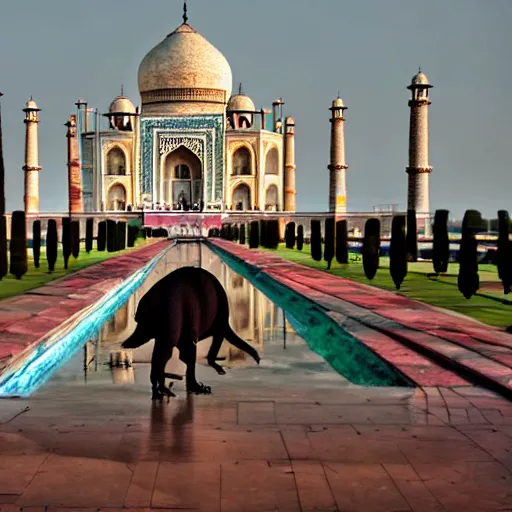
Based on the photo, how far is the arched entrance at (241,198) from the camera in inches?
1096

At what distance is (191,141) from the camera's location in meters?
26.4

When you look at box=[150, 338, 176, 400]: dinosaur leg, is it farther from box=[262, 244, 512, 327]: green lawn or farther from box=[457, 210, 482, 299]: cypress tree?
box=[457, 210, 482, 299]: cypress tree

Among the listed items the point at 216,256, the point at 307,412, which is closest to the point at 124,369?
the point at 307,412

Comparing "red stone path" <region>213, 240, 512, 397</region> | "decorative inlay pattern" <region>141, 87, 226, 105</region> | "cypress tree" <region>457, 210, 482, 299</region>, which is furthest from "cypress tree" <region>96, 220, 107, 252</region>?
"decorative inlay pattern" <region>141, 87, 226, 105</region>

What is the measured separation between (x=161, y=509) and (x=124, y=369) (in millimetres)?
1968

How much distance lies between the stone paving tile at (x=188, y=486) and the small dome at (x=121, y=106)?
27.1m

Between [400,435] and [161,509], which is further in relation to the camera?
[400,435]

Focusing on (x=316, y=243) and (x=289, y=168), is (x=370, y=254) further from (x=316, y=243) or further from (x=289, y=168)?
(x=289, y=168)

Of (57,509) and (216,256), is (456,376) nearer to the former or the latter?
(57,509)

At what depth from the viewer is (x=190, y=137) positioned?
26.3 m

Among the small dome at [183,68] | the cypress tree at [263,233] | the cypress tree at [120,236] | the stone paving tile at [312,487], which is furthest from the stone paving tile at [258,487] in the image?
the small dome at [183,68]

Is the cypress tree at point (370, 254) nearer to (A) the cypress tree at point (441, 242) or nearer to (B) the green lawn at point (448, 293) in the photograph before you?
(B) the green lawn at point (448, 293)

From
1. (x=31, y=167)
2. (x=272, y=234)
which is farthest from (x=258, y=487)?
(x=31, y=167)

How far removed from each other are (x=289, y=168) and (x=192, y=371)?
25.2 meters
